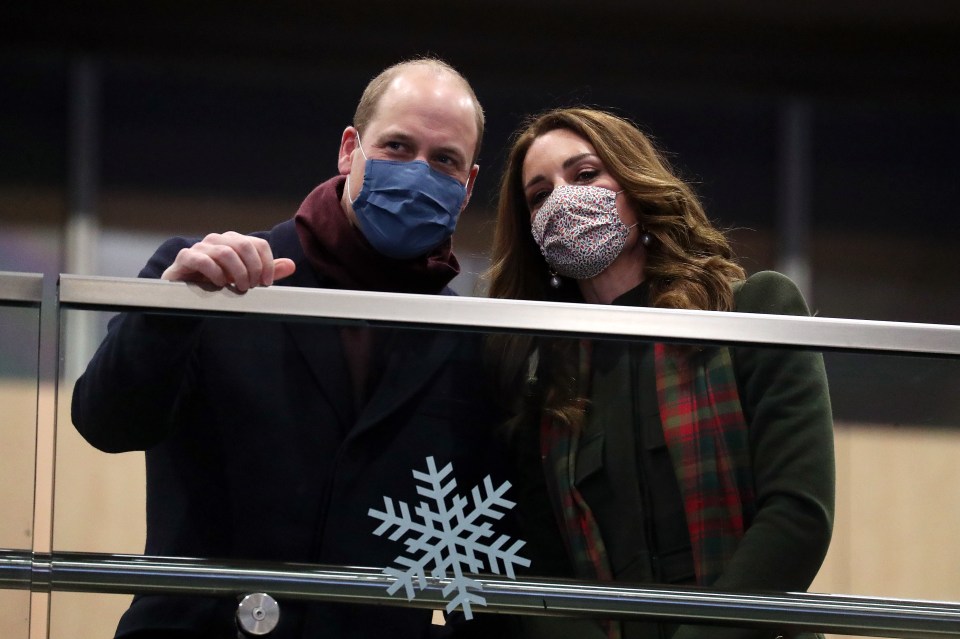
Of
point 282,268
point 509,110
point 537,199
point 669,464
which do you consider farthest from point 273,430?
point 509,110

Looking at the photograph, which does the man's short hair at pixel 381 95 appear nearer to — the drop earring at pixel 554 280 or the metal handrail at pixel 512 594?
the drop earring at pixel 554 280

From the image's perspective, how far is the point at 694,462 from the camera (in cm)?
137

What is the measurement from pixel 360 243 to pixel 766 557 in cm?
78

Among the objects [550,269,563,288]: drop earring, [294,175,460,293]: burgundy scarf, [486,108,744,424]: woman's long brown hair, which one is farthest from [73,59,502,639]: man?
[550,269,563,288]: drop earring

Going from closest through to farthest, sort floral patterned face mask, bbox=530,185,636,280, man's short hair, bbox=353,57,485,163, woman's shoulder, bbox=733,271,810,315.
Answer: woman's shoulder, bbox=733,271,810,315, floral patterned face mask, bbox=530,185,636,280, man's short hair, bbox=353,57,485,163

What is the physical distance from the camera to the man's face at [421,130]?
193cm

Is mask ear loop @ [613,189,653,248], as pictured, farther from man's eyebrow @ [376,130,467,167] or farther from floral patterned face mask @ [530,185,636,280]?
man's eyebrow @ [376,130,467,167]

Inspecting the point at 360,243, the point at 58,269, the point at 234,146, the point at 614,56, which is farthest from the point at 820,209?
the point at 360,243

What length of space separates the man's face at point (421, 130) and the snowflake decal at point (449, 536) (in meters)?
0.67

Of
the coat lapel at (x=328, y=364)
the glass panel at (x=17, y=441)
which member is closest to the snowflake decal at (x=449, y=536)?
the coat lapel at (x=328, y=364)

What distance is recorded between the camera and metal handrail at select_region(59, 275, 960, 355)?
4.34 feet

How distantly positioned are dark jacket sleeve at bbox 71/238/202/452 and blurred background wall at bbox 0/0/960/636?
3.06 meters

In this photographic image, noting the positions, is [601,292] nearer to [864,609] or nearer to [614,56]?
[864,609]

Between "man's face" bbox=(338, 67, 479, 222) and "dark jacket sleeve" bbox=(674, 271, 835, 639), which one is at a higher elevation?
"man's face" bbox=(338, 67, 479, 222)
